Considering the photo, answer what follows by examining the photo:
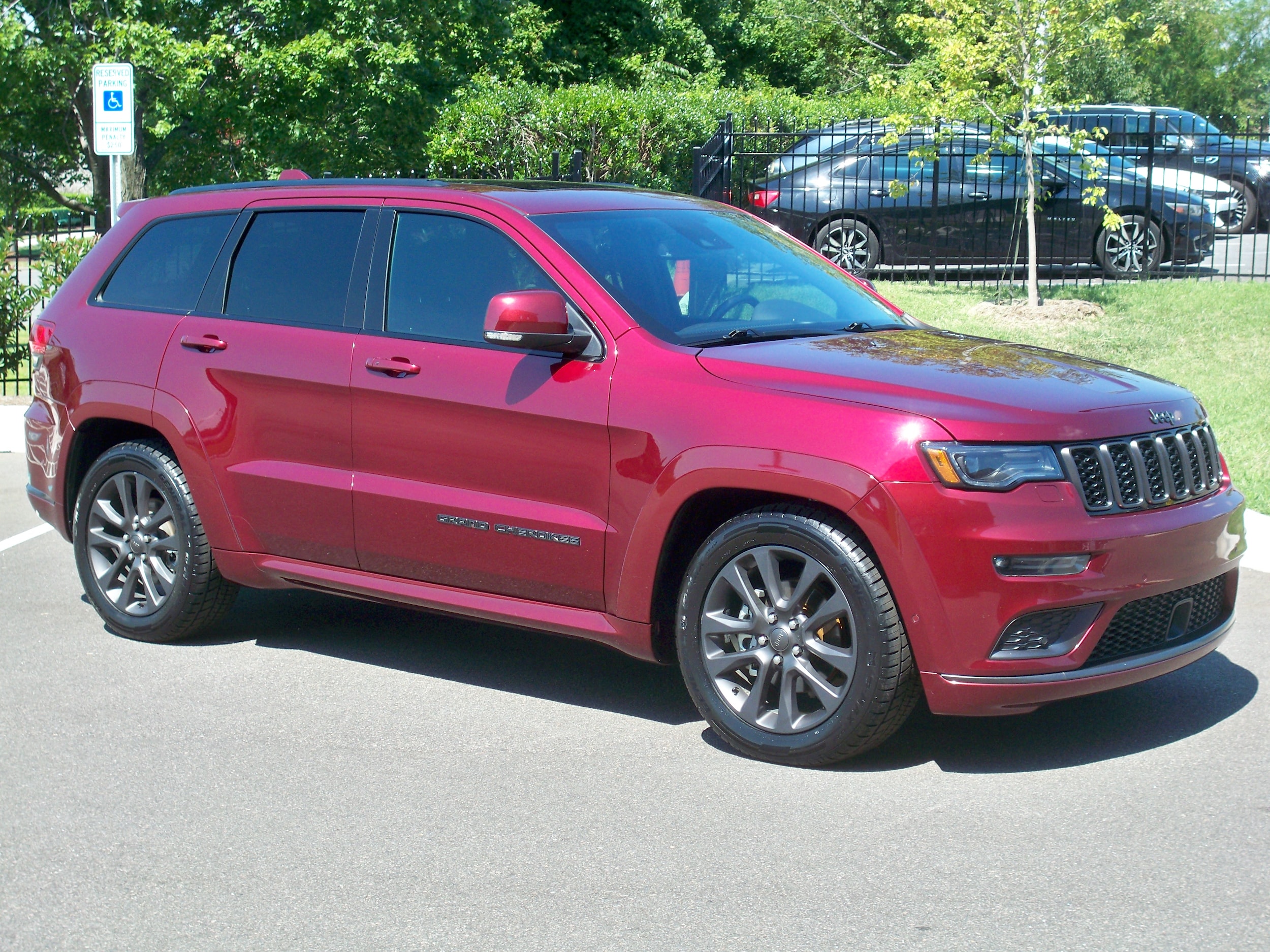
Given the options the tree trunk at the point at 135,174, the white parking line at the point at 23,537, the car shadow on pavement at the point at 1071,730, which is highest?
the tree trunk at the point at 135,174

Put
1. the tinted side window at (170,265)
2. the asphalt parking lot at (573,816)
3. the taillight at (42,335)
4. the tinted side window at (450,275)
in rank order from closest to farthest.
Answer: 1. the asphalt parking lot at (573,816)
2. the tinted side window at (450,275)
3. the tinted side window at (170,265)
4. the taillight at (42,335)

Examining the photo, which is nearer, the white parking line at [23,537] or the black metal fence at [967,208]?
the white parking line at [23,537]

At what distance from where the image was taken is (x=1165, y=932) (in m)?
3.58

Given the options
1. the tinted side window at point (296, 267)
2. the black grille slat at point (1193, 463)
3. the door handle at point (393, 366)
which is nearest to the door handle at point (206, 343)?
the tinted side window at point (296, 267)

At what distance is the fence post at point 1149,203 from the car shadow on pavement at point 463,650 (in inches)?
466

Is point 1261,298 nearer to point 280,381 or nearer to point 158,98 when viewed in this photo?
point 280,381

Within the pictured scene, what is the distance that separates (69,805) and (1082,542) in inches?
121

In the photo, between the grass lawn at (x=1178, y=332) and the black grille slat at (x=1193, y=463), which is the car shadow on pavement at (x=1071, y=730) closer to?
Result: the black grille slat at (x=1193, y=463)

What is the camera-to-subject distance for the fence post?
16.2m

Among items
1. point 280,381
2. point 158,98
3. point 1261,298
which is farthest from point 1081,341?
point 158,98

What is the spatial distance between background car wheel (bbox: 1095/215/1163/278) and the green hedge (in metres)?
4.93

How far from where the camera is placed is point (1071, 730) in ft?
16.7

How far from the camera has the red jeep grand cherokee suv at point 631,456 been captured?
4441 mm

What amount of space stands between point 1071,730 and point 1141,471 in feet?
3.34
